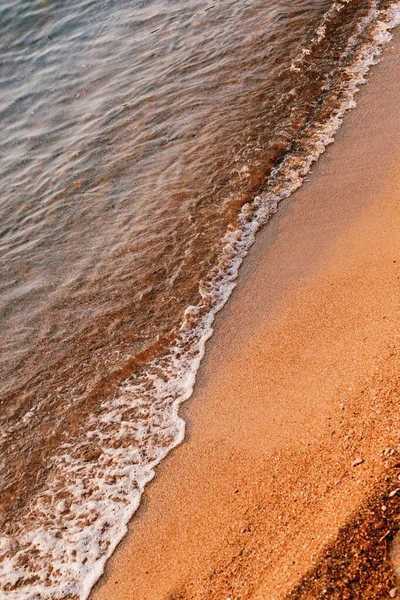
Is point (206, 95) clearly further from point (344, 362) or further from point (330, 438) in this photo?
point (330, 438)

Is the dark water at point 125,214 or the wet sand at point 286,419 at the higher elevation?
the dark water at point 125,214

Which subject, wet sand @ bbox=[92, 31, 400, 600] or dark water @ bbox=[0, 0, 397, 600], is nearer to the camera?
wet sand @ bbox=[92, 31, 400, 600]

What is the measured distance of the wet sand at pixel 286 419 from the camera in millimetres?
3672

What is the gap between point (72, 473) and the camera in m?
4.85

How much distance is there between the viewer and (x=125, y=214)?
Result: 748 centimetres

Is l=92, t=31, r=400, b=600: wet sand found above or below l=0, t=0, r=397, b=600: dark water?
below

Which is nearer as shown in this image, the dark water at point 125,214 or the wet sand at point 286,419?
the wet sand at point 286,419

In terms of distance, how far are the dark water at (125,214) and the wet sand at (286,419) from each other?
257mm

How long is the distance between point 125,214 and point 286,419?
12.9 feet

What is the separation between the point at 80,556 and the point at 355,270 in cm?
339

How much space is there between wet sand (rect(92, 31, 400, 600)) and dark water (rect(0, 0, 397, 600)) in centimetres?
26

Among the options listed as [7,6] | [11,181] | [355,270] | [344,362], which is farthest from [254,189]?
[7,6]

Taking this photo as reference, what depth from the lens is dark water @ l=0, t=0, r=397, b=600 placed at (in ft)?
15.7

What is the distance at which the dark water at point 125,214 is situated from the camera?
4.77 m
